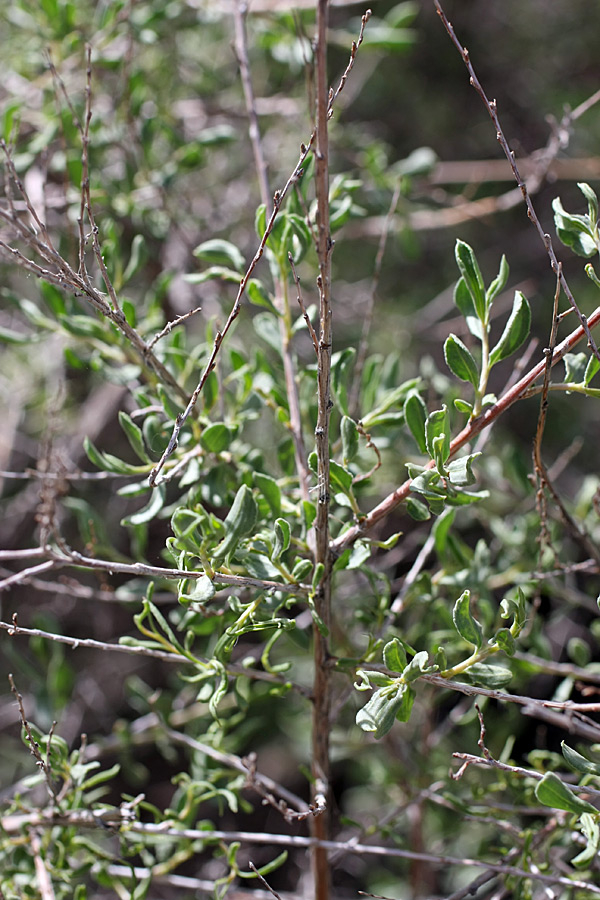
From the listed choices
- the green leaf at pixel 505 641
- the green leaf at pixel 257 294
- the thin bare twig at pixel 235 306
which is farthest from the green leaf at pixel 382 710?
the green leaf at pixel 257 294

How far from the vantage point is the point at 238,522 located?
77 centimetres

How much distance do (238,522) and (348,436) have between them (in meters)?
0.17

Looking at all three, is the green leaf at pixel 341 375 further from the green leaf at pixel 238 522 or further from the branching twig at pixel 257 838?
the branching twig at pixel 257 838

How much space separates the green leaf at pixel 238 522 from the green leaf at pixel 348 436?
14cm

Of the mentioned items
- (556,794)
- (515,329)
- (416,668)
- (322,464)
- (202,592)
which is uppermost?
(515,329)

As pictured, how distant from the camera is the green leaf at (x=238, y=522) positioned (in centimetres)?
77

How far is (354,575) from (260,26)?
124 centimetres

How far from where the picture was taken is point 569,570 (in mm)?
997

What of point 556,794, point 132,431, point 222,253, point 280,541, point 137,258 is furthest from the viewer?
point 137,258

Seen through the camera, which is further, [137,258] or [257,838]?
[137,258]

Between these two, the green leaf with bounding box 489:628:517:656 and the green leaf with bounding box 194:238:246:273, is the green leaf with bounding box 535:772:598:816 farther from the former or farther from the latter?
the green leaf with bounding box 194:238:246:273

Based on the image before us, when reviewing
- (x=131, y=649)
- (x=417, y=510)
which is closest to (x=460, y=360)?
(x=417, y=510)

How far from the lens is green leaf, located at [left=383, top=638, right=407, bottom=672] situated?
2.52 feet

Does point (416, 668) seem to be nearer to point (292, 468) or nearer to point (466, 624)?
point (466, 624)
